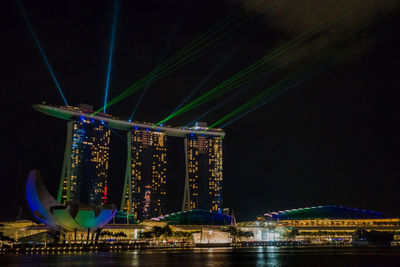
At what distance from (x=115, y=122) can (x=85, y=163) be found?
17075 mm

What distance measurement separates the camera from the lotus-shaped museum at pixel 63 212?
76500 mm

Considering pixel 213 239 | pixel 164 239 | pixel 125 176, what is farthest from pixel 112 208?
pixel 125 176

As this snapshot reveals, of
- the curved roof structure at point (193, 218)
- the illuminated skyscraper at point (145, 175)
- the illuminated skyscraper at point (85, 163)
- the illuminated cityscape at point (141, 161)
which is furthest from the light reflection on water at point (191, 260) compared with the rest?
the illuminated skyscraper at point (145, 175)

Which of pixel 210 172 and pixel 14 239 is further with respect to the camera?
pixel 210 172

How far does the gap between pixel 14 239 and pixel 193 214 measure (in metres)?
54.2

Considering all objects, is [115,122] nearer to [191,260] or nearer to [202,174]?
[202,174]

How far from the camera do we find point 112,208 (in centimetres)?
8088

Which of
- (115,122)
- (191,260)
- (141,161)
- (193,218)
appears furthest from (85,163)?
(191,260)

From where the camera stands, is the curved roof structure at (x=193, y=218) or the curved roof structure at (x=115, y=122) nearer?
the curved roof structure at (x=115, y=122)

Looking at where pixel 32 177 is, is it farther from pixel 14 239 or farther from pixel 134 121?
pixel 134 121

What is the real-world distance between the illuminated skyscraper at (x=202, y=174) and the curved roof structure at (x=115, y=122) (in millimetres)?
2946

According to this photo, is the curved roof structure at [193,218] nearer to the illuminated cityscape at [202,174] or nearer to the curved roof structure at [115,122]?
the illuminated cityscape at [202,174]

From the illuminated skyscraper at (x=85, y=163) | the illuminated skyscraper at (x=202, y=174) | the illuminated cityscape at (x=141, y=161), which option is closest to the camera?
the illuminated skyscraper at (x=85, y=163)

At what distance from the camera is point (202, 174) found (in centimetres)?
15625
